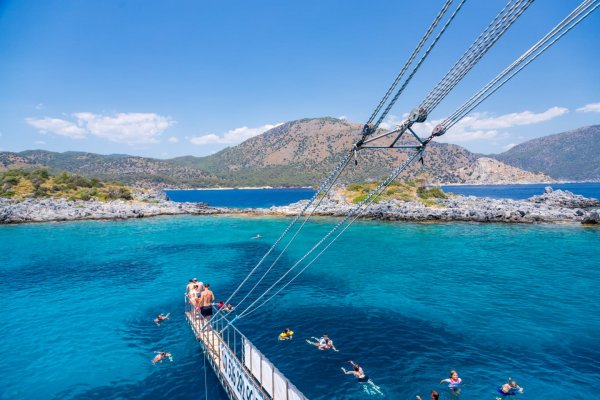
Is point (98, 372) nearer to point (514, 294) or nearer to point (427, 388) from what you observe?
point (427, 388)

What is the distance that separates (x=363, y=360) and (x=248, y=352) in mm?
8855

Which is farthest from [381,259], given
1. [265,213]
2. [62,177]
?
[62,177]

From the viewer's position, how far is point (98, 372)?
20344 millimetres

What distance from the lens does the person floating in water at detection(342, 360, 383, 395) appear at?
17.8 meters

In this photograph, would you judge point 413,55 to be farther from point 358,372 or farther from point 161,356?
point 161,356

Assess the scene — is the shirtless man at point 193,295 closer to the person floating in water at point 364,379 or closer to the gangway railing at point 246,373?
the gangway railing at point 246,373

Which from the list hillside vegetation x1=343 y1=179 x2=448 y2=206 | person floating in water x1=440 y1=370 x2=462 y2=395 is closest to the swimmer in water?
person floating in water x1=440 y1=370 x2=462 y2=395

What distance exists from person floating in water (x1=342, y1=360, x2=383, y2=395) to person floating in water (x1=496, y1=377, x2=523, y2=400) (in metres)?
6.55

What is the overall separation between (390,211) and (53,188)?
11597 cm

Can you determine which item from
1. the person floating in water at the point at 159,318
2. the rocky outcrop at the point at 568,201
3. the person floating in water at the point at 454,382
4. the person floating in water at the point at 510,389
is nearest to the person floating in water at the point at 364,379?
the person floating in water at the point at 454,382

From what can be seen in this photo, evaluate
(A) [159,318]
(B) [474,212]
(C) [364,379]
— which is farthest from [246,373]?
(B) [474,212]

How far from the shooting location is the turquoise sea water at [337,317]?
62.6 ft

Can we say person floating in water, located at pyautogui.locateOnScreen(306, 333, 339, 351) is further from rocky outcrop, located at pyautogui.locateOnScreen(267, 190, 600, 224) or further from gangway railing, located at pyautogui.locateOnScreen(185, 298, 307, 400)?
rocky outcrop, located at pyautogui.locateOnScreen(267, 190, 600, 224)

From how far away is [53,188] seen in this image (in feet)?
376
